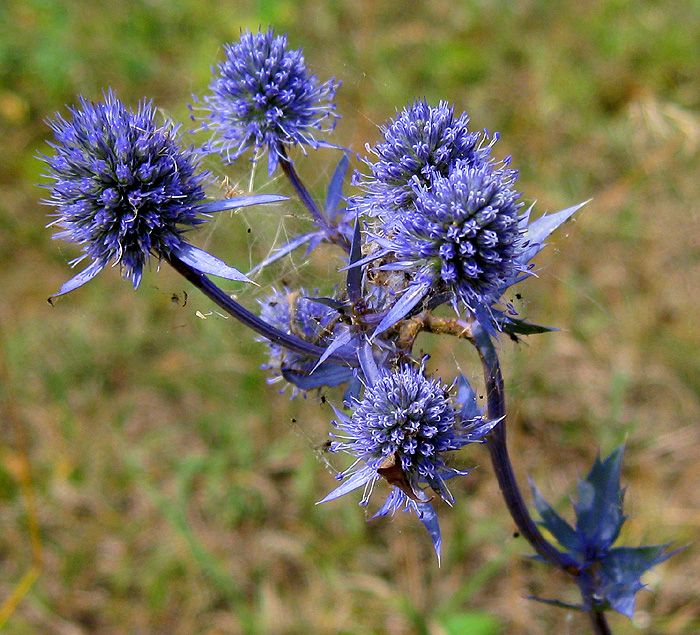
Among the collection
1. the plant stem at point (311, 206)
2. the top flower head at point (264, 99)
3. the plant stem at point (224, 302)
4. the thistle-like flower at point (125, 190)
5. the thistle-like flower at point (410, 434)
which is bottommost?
the thistle-like flower at point (410, 434)

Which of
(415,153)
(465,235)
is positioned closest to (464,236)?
(465,235)

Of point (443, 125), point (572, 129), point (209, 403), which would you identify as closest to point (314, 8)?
point (572, 129)

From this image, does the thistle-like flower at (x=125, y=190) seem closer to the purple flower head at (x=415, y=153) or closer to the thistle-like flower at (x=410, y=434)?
the purple flower head at (x=415, y=153)

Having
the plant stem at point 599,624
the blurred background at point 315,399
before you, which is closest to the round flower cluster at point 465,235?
the blurred background at point 315,399

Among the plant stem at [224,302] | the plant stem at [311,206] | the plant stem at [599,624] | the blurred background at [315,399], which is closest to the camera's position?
the plant stem at [224,302]

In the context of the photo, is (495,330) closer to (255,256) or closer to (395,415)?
(395,415)

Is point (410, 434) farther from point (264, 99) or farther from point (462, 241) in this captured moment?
point (264, 99)
